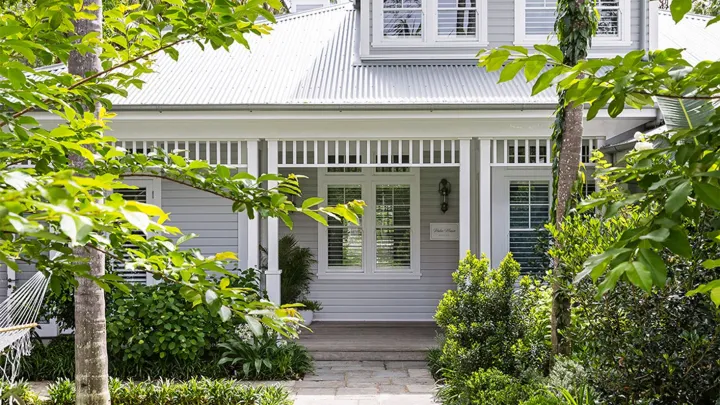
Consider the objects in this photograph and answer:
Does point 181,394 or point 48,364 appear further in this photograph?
point 48,364

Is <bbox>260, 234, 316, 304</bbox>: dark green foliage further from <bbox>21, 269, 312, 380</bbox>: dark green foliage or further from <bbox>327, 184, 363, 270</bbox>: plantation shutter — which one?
<bbox>21, 269, 312, 380</bbox>: dark green foliage

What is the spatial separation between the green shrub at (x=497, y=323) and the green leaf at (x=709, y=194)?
13.4ft

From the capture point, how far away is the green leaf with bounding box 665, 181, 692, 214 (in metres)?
1.22

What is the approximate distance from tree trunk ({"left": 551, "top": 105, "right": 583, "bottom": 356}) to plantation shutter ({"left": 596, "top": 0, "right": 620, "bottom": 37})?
5872 millimetres

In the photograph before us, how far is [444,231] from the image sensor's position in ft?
33.4

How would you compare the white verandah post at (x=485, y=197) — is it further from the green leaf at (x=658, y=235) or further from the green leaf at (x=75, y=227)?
the green leaf at (x=75, y=227)

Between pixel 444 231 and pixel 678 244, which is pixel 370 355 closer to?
pixel 444 231

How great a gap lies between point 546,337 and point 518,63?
4404mm

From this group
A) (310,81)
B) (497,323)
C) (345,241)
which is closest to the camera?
(497,323)

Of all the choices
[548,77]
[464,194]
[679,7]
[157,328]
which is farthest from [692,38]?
[548,77]

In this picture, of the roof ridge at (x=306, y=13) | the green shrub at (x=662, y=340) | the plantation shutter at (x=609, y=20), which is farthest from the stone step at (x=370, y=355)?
the roof ridge at (x=306, y=13)

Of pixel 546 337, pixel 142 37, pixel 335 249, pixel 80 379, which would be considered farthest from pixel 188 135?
pixel 142 37

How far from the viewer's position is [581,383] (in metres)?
4.17

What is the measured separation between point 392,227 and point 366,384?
403 centimetres
